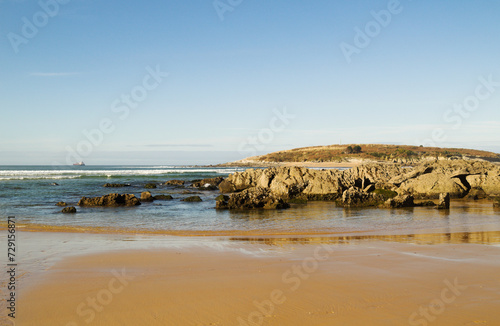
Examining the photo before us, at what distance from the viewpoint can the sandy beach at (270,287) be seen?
452 cm

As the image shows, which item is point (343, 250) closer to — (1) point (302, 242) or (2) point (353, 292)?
(1) point (302, 242)

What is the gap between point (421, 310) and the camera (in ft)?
15.3

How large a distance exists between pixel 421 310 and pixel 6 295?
5849 mm

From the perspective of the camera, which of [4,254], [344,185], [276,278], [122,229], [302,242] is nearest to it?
[276,278]

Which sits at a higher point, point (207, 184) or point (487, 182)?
point (487, 182)

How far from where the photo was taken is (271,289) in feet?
18.2

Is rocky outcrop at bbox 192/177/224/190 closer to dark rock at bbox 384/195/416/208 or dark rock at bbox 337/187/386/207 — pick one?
dark rock at bbox 337/187/386/207

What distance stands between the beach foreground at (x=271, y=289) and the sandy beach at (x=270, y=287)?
2cm

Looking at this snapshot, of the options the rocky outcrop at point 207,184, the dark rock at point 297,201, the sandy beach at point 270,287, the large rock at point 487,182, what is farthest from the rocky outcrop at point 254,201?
the rocky outcrop at point 207,184

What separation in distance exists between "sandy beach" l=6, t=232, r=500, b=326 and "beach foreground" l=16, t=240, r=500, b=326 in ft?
0.05

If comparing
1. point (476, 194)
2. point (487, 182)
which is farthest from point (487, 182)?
point (476, 194)

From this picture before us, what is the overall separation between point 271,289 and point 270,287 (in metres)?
0.09

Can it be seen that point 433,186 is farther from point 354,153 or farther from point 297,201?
point 354,153

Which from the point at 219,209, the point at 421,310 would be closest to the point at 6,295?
the point at 421,310
